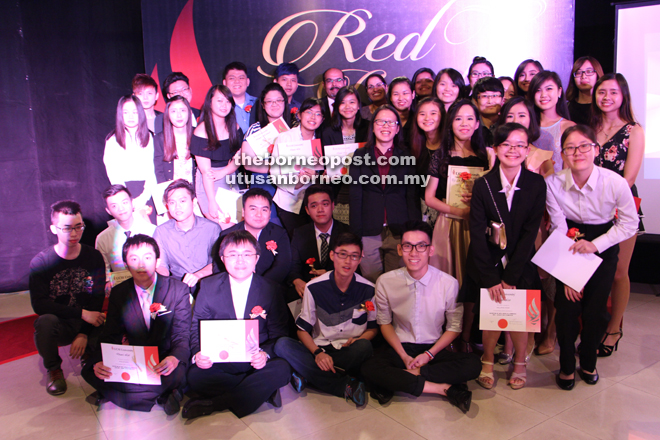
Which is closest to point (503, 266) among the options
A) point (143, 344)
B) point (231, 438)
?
point (231, 438)

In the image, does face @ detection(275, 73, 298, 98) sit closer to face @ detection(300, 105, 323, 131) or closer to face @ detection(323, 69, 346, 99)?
face @ detection(323, 69, 346, 99)

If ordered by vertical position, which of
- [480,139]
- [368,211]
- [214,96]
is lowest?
[368,211]

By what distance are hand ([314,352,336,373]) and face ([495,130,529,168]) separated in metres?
1.58

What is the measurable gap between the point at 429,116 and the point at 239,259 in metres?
1.66

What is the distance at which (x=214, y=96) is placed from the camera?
12.2 ft

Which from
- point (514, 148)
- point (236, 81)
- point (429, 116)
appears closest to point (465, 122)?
point (429, 116)

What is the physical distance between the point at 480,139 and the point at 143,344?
101 inches

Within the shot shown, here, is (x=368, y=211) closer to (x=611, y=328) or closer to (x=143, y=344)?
(x=143, y=344)

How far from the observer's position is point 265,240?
334 cm

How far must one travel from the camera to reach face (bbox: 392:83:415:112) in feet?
12.1

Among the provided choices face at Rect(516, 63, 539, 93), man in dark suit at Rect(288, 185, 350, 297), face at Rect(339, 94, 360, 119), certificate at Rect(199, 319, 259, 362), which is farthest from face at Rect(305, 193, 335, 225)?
face at Rect(516, 63, 539, 93)

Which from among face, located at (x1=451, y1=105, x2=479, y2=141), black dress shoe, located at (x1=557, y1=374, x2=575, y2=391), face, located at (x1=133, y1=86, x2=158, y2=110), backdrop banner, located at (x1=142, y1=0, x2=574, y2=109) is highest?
backdrop banner, located at (x1=142, y1=0, x2=574, y2=109)

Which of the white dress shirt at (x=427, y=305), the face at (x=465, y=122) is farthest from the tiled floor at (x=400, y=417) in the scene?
the face at (x=465, y=122)

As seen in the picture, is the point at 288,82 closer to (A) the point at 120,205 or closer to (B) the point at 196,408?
(A) the point at 120,205
